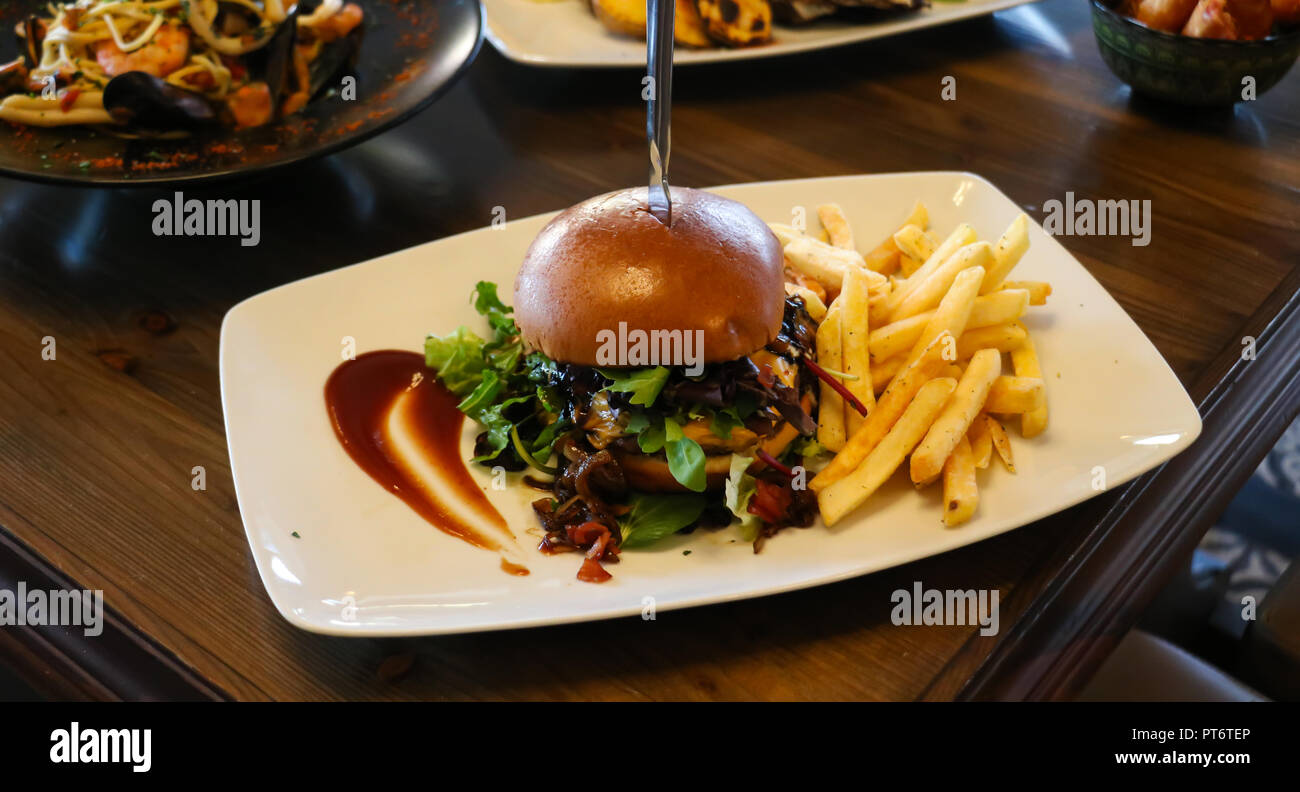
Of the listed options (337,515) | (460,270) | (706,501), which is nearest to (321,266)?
(460,270)

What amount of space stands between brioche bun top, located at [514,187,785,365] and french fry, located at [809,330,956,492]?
287 millimetres

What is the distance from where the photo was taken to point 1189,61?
11.1 ft

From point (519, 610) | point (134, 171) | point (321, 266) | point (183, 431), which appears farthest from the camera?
point (321, 266)

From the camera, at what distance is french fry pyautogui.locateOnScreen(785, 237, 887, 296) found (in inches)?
101

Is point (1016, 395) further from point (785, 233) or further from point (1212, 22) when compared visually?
point (1212, 22)

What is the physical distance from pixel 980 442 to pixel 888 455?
248 millimetres

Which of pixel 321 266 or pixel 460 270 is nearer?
pixel 460 270

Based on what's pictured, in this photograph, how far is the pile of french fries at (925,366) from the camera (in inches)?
82.8

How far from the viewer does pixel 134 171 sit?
2713 mm

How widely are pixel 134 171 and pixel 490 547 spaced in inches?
60.2

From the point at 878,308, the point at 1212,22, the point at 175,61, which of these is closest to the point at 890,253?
the point at 878,308

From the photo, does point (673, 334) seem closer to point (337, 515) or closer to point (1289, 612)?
point (337, 515)

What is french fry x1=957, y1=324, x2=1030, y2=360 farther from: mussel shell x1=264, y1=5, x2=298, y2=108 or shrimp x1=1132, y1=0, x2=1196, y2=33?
mussel shell x1=264, y1=5, x2=298, y2=108

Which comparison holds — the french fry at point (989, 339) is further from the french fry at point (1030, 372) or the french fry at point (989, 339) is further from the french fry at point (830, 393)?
the french fry at point (830, 393)
